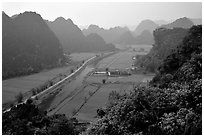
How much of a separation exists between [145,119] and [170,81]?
314 centimetres

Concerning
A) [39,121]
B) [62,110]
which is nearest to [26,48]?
[62,110]

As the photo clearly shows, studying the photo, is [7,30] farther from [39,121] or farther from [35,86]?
[39,121]

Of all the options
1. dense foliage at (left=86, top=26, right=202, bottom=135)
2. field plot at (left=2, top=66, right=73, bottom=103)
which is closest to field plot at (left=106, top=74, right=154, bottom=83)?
field plot at (left=2, top=66, right=73, bottom=103)

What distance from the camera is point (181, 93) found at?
6.52 m

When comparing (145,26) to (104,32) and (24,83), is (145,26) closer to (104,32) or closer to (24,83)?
(104,32)

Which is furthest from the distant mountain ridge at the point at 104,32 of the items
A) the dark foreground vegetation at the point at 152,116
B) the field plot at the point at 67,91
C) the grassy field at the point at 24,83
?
the dark foreground vegetation at the point at 152,116

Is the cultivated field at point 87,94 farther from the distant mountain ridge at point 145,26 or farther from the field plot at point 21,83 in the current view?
the distant mountain ridge at point 145,26

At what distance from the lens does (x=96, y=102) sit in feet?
45.6

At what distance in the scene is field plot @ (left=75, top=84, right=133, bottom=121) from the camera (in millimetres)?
11856

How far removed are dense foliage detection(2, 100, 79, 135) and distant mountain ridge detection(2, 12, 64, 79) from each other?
1291 centimetres

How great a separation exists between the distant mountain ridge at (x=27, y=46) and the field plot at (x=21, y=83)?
4.15ft

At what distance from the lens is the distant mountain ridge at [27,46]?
2447cm

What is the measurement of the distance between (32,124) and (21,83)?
39.5ft

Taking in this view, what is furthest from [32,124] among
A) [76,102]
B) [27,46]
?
[27,46]
